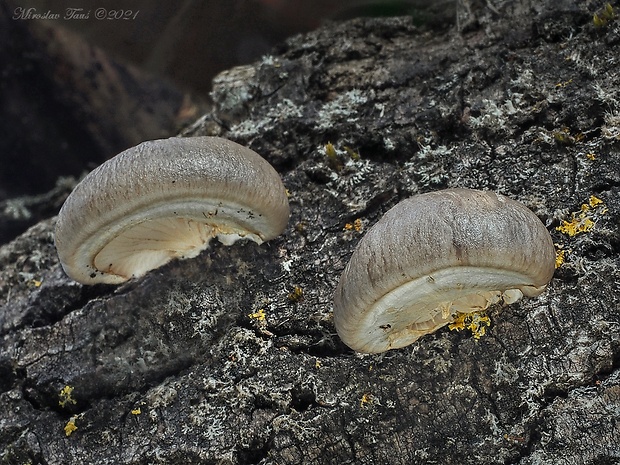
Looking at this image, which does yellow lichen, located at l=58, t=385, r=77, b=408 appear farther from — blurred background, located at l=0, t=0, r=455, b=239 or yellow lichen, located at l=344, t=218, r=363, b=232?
blurred background, located at l=0, t=0, r=455, b=239

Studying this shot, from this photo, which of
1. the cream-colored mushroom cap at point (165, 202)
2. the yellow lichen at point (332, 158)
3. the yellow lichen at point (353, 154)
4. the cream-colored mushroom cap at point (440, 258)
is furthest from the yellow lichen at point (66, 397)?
the yellow lichen at point (353, 154)

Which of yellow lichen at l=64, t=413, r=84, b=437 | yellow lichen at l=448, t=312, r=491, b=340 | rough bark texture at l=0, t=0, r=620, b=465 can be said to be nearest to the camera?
rough bark texture at l=0, t=0, r=620, b=465

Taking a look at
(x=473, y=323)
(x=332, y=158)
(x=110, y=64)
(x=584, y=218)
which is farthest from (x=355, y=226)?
(x=110, y=64)

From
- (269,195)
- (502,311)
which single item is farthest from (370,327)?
(269,195)

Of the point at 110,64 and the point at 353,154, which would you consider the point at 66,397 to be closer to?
the point at 353,154

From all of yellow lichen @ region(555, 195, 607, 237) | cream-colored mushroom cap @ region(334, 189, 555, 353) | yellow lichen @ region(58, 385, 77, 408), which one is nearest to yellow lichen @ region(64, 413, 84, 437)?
yellow lichen @ region(58, 385, 77, 408)

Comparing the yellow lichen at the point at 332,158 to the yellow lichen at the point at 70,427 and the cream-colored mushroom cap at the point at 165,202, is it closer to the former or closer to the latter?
the cream-colored mushroom cap at the point at 165,202
